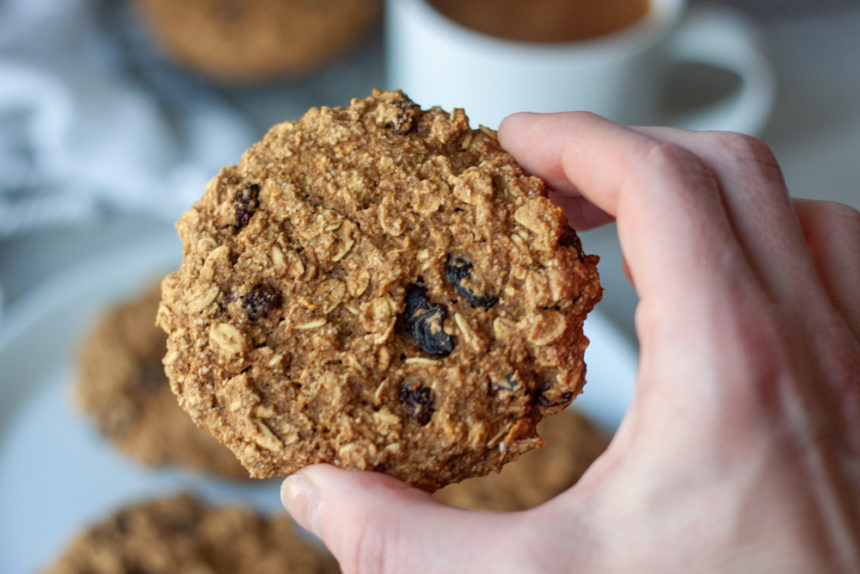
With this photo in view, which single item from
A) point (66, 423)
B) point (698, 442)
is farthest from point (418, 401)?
point (66, 423)

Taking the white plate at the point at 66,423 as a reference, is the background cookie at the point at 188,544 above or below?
below

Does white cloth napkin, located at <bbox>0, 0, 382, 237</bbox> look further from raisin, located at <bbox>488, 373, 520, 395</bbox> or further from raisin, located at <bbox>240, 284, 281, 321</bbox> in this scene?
raisin, located at <bbox>488, 373, 520, 395</bbox>

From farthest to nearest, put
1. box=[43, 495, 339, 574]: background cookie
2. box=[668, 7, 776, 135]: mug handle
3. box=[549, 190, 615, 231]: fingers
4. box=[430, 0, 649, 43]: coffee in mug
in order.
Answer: box=[430, 0, 649, 43]: coffee in mug < box=[668, 7, 776, 135]: mug handle < box=[43, 495, 339, 574]: background cookie < box=[549, 190, 615, 231]: fingers

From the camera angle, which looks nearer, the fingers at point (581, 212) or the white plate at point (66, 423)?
the fingers at point (581, 212)

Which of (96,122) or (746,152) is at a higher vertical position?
(96,122)

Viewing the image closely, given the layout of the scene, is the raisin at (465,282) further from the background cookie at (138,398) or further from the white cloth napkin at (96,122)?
the white cloth napkin at (96,122)

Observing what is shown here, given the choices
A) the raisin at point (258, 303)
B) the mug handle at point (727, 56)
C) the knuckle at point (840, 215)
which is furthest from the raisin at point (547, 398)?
the mug handle at point (727, 56)

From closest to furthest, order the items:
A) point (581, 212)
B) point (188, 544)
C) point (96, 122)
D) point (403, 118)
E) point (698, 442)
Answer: point (698, 442)
point (403, 118)
point (581, 212)
point (188, 544)
point (96, 122)

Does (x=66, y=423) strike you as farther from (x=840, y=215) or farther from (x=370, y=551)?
(x=840, y=215)

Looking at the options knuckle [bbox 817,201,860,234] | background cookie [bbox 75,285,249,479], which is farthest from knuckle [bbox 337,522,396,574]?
background cookie [bbox 75,285,249,479]
